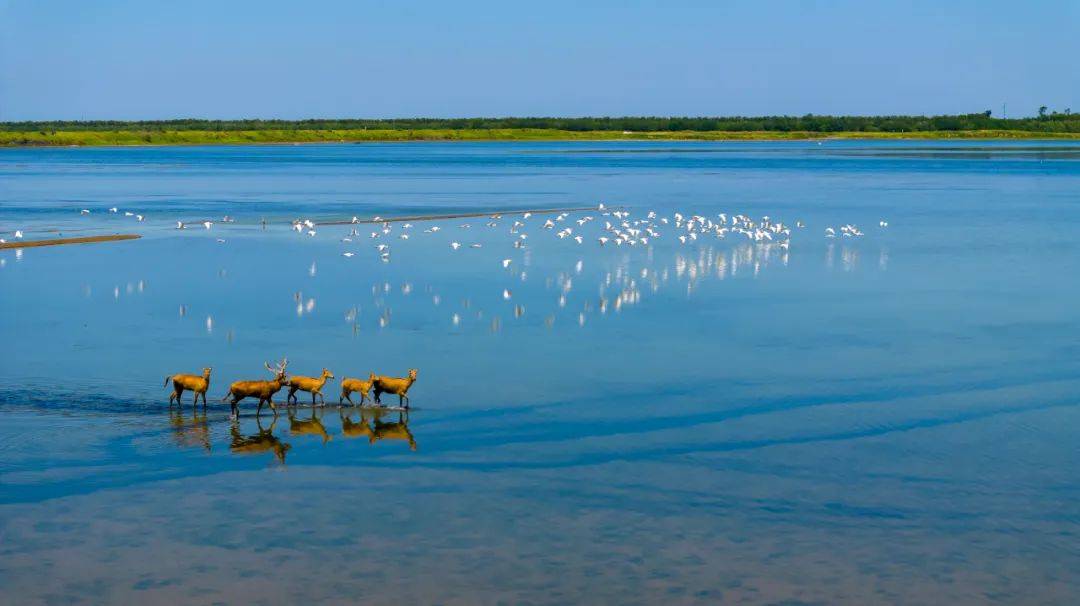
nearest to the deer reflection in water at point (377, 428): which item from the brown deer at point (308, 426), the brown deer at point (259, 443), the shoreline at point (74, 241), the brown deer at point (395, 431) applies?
the brown deer at point (395, 431)

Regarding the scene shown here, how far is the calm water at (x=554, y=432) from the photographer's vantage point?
10.5 meters

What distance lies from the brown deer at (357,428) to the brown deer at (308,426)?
223mm

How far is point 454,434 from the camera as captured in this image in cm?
1434

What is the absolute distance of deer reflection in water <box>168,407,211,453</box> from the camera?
14016mm

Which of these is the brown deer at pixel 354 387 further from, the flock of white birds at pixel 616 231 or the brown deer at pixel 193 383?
the flock of white birds at pixel 616 231

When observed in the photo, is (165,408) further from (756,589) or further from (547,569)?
(756,589)

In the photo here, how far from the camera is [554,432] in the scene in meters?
14.4

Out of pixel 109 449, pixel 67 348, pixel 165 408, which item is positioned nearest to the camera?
pixel 109 449

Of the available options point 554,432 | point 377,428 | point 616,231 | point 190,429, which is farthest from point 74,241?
point 554,432

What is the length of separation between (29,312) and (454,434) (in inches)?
453

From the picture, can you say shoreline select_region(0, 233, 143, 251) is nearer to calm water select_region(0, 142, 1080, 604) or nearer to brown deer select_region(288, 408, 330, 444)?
calm water select_region(0, 142, 1080, 604)

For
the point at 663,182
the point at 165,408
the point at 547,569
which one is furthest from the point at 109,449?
the point at 663,182

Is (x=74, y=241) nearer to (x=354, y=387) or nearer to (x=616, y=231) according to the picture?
(x=616, y=231)

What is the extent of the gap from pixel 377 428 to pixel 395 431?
257 mm
